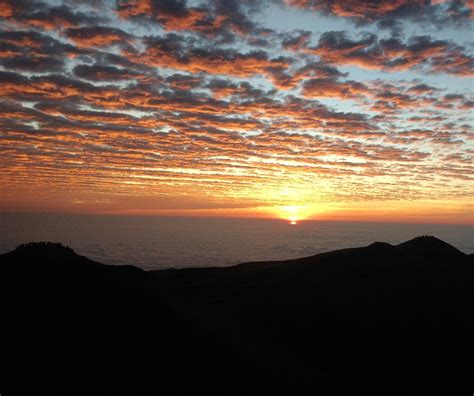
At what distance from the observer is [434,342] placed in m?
28.1

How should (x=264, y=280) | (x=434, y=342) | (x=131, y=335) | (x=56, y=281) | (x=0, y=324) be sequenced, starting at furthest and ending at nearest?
(x=264, y=280), (x=434, y=342), (x=56, y=281), (x=131, y=335), (x=0, y=324)

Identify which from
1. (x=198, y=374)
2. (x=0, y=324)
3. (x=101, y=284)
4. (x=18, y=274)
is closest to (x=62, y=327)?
(x=0, y=324)

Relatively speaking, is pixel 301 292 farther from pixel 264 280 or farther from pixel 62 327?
pixel 62 327

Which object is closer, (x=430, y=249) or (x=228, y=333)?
(x=228, y=333)

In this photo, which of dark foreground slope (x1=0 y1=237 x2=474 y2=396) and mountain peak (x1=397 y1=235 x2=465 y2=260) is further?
mountain peak (x1=397 y1=235 x2=465 y2=260)

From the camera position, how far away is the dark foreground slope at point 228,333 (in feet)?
63.4

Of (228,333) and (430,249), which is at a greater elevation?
(430,249)

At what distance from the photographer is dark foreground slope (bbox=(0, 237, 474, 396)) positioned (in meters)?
19.3

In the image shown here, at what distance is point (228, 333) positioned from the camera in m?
26.2

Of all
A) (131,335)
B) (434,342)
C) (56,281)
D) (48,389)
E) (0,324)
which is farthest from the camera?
(434,342)

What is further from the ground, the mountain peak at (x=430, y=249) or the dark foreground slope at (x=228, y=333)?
the mountain peak at (x=430, y=249)

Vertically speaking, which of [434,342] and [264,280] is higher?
[264,280]

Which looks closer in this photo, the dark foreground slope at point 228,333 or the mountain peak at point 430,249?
the dark foreground slope at point 228,333

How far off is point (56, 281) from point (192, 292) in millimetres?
13784
